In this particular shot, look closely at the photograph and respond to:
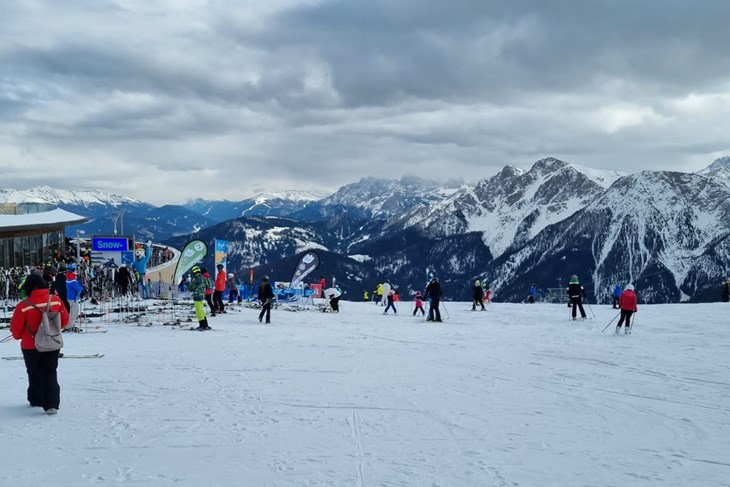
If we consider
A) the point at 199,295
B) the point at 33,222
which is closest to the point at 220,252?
the point at 199,295

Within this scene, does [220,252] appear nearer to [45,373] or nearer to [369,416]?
[45,373]

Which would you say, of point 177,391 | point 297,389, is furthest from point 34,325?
point 297,389

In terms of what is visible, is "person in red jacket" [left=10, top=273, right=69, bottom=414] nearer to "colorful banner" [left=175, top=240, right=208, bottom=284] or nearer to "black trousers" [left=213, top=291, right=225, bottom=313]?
"black trousers" [left=213, top=291, right=225, bottom=313]

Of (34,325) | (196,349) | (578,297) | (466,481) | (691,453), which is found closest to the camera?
(466,481)

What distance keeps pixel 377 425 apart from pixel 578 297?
59.1 ft

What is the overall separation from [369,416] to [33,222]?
38666 millimetres

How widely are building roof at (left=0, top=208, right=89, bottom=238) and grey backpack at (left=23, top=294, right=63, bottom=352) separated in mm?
32175

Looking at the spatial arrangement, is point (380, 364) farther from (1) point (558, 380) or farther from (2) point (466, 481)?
(2) point (466, 481)

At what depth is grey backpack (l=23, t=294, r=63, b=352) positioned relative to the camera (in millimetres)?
8305

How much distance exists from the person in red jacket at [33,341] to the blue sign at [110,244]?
2320 cm

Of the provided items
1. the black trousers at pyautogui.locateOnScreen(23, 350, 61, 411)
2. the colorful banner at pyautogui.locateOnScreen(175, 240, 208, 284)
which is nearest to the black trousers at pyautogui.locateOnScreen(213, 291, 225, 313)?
the colorful banner at pyautogui.locateOnScreen(175, 240, 208, 284)

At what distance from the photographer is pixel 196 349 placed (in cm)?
1496

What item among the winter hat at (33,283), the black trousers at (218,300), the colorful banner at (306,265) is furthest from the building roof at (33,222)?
the winter hat at (33,283)

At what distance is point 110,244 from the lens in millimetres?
30781
